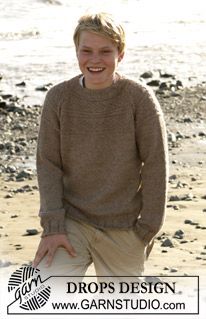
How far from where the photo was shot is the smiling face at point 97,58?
5793 mm

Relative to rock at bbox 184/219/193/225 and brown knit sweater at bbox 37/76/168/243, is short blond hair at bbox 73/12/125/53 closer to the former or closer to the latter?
brown knit sweater at bbox 37/76/168/243

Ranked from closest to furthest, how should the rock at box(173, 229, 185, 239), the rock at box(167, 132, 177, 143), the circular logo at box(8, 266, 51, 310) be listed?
1. the circular logo at box(8, 266, 51, 310)
2. the rock at box(173, 229, 185, 239)
3. the rock at box(167, 132, 177, 143)

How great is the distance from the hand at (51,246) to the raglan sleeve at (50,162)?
0.27 ft

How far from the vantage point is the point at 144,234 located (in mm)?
5906

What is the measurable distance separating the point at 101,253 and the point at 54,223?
26cm

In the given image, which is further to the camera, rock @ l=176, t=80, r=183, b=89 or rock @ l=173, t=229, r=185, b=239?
rock @ l=176, t=80, r=183, b=89

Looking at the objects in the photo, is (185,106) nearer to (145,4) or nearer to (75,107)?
(75,107)

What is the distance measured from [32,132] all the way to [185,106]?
7.25ft

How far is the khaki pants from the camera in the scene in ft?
18.9

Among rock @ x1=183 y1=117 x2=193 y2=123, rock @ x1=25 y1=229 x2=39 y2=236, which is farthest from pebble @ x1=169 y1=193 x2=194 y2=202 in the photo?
rock @ x1=183 y1=117 x2=193 y2=123

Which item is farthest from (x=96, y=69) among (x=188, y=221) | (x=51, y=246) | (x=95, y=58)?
(x=188, y=221)

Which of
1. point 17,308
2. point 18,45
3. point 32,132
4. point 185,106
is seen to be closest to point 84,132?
point 17,308

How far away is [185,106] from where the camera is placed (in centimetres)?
1434

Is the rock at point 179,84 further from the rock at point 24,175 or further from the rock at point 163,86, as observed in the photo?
the rock at point 24,175
